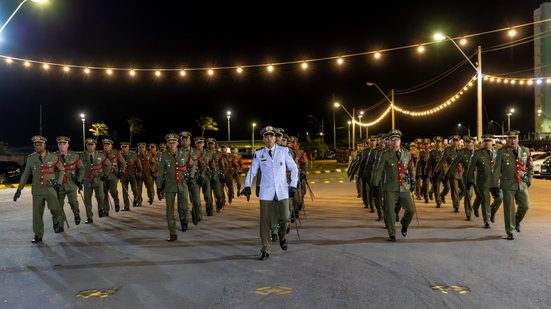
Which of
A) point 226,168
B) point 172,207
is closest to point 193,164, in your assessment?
point 172,207

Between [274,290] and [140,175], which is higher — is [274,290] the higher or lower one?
the lower one

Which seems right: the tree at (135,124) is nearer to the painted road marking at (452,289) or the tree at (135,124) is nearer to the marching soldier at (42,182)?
the marching soldier at (42,182)

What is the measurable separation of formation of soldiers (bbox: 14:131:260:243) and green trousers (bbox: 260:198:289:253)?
2.26 m

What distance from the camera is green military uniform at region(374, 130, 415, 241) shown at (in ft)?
30.0

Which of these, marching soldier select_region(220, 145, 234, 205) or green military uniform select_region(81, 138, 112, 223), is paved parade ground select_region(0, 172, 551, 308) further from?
marching soldier select_region(220, 145, 234, 205)

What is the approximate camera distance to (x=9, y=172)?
91.6 feet

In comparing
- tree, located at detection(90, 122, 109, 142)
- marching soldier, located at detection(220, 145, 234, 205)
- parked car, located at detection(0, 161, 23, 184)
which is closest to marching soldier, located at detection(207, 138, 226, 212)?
marching soldier, located at detection(220, 145, 234, 205)

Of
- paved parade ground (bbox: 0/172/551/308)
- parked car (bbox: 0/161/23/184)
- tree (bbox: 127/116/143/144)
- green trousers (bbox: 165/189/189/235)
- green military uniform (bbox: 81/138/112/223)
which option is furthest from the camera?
tree (bbox: 127/116/143/144)

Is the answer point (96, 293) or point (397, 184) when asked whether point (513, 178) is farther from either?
point (96, 293)

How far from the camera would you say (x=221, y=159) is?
48.6ft

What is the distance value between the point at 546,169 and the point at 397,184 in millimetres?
19167

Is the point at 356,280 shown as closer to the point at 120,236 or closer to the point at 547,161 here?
the point at 120,236

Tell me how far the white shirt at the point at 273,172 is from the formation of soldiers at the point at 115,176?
7.45 feet

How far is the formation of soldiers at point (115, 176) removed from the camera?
9.85 metres
